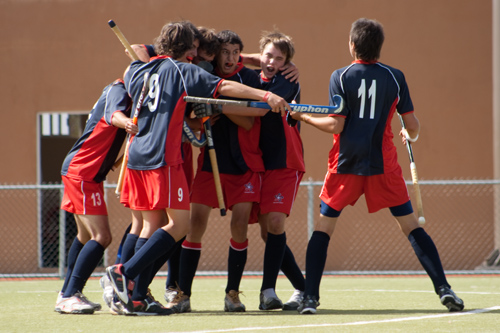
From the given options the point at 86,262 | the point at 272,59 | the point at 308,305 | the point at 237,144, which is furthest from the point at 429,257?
the point at 86,262

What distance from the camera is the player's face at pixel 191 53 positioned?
500cm

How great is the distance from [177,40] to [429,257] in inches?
93.3

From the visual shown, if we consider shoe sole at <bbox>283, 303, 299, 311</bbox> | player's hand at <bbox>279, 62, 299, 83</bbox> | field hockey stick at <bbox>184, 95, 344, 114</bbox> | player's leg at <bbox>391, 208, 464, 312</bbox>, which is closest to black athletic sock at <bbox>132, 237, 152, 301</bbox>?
field hockey stick at <bbox>184, 95, 344, 114</bbox>

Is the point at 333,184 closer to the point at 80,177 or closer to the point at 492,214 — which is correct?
the point at 80,177

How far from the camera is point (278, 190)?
5.43 metres

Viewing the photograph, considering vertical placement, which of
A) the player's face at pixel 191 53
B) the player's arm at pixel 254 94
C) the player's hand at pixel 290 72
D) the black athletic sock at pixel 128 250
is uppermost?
the player's face at pixel 191 53

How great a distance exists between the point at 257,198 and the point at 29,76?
7.19 metres

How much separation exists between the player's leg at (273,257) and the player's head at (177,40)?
1420 mm

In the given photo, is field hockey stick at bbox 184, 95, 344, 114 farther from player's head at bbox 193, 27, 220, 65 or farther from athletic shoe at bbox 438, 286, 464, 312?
athletic shoe at bbox 438, 286, 464, 312

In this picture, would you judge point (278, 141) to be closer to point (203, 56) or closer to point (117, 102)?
point (203, 56)

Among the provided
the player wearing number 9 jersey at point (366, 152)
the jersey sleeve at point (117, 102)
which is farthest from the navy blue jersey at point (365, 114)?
the jersey sleeve at point (117, 102)

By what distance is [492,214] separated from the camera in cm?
1034

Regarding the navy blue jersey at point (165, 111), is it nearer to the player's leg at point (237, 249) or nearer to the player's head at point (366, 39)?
the player's leg at point (237, 249)

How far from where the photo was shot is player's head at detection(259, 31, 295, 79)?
5.43 meters
